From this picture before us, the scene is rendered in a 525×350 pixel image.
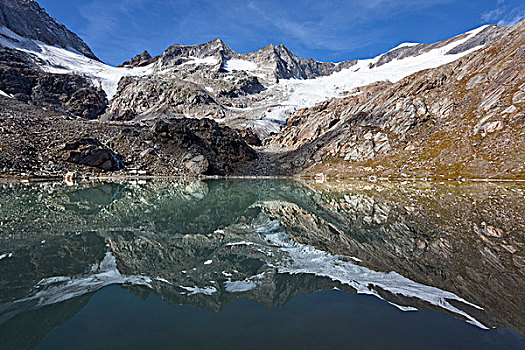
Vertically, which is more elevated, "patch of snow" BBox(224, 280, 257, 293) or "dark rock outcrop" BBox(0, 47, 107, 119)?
Answer: "dark rock outcrop" BBox(0, 47, 107, 119)

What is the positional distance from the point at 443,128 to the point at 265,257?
3042 inches

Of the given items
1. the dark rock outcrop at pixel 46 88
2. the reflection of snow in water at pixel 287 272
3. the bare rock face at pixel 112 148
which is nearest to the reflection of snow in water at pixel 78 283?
the reflection of snow in water at pixel 287 272

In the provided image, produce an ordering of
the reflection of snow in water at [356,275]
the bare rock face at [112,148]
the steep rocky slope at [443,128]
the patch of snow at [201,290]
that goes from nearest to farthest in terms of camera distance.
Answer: the reflection of snow in water at [356,275] < the patch of snow at [201,290] < the bare rock face at [112,148] < the steep rocky slope at [443,128]

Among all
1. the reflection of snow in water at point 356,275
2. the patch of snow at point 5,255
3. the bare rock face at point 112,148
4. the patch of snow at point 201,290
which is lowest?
the patch of snow at point 5,255

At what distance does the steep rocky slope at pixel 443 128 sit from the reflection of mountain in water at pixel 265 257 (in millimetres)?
46328

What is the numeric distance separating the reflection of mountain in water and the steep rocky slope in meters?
46.3

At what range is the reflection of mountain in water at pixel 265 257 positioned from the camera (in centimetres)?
763

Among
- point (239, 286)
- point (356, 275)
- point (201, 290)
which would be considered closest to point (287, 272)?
point (239, 286)

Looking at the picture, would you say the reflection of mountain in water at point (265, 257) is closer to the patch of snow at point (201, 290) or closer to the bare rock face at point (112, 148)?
the patch of snow at point (201, 290)

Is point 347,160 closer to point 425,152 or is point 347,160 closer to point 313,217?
point 425,152

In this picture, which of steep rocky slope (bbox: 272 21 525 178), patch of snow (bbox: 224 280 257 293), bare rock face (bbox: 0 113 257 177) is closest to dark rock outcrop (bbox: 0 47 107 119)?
bare rock face (bbox: 0 113 257 177)

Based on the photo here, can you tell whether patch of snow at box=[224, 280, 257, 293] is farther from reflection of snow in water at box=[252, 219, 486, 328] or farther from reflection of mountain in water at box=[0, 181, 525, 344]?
reflection of snow in water at box=[252, 219, 486, 328]

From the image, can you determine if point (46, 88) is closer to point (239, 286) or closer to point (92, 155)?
point (92, 155)

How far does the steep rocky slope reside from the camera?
5706 cm
